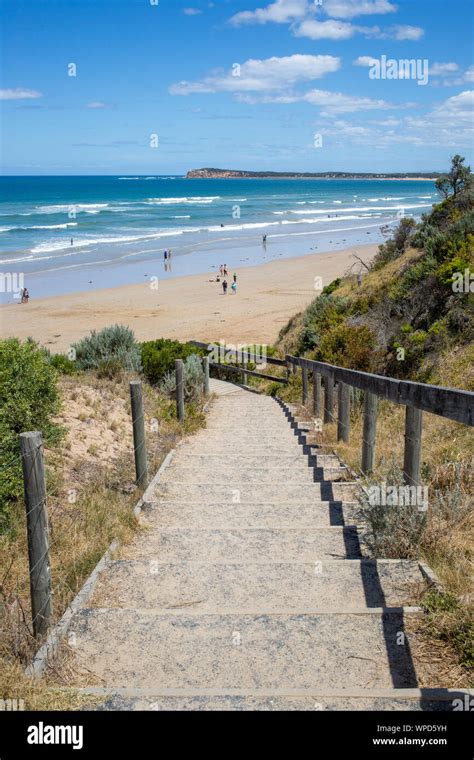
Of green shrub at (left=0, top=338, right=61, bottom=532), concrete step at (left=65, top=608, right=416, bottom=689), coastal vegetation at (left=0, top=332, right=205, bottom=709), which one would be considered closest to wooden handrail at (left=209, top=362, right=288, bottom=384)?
coastal vegetation at (left=0, top=332, right=205, bottom=709)

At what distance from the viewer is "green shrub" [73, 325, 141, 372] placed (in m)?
11.2

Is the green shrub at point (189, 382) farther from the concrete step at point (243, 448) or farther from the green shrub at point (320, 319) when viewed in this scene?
the green shrub at point (320, 319)

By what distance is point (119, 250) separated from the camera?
151ft

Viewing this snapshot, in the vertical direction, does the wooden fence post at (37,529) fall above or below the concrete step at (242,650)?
above

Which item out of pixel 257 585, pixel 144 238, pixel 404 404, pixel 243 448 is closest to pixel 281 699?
pixel 257 585

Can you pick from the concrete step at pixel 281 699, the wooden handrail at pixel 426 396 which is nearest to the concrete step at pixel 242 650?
the concrete step at pixel 281 699

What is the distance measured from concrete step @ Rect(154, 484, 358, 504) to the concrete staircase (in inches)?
0.8

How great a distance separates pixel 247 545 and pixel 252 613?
3.84ft

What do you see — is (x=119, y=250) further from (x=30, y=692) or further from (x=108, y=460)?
(x=30, y=692)

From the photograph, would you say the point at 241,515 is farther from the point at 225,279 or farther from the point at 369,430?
the point at 225,279

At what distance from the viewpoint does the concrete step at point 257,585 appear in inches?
156

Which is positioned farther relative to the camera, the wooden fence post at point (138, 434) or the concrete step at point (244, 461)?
the concrete step at point (244, 461)

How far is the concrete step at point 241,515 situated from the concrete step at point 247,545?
217mm
